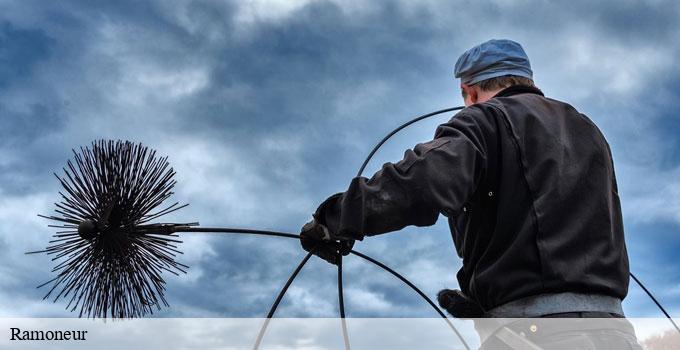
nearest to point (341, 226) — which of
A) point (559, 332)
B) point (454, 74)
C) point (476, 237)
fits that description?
point (476, 237)

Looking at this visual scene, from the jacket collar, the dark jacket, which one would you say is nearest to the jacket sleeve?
the dark jacket

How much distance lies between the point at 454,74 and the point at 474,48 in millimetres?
148

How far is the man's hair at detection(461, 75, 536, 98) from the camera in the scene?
2908 mm

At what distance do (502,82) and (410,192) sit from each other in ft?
3.39

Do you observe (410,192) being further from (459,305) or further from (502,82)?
(502,82)

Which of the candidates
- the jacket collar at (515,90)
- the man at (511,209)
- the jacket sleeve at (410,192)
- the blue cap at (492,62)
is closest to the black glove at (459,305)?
the man at (511,209)

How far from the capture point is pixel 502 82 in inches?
115

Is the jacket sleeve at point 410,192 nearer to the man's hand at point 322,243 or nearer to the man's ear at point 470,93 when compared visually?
the man's hand at point 322,243

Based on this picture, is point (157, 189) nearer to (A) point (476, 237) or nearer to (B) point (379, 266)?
(B) point (379, 266)

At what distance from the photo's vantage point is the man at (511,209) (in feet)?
7.08

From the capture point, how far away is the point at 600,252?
2344mm

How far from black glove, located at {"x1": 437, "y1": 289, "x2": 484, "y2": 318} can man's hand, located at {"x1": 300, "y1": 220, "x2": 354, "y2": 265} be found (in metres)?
0.53

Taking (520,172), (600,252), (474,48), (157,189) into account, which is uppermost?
(474,48)

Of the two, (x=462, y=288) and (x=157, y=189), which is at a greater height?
(x=157, y=189)
